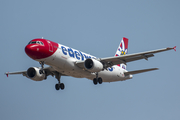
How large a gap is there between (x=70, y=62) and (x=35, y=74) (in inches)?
245

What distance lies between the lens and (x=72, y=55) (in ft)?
126

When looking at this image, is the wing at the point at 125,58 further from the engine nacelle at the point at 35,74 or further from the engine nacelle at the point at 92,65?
the engine nacelle at the point at 35,74

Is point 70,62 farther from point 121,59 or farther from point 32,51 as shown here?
point 121,59

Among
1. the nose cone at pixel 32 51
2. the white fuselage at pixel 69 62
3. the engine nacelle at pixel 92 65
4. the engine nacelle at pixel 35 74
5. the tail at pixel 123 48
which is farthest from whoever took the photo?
the tail at pixel 123 48

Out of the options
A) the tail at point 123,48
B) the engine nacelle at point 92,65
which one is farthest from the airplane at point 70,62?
the tail at point 123,48

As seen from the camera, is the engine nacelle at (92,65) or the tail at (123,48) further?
the tail at (123,48)

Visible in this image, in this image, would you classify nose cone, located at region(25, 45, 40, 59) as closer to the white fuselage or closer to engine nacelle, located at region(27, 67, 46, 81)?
the white fuselage

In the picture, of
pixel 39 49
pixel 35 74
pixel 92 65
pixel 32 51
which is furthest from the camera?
pixel 35 74

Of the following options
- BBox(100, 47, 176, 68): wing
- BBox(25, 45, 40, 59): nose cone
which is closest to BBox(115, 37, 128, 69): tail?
BBox(100, 47, 176, 68): wing

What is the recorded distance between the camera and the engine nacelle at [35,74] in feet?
135

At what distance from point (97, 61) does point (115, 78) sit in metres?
7.89

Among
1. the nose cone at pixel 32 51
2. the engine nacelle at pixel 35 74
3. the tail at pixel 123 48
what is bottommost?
the engine nacelle at pixel 35 74

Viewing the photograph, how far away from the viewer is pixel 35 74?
41.2m

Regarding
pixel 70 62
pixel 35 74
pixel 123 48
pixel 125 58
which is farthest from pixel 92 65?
pixel 123 48
